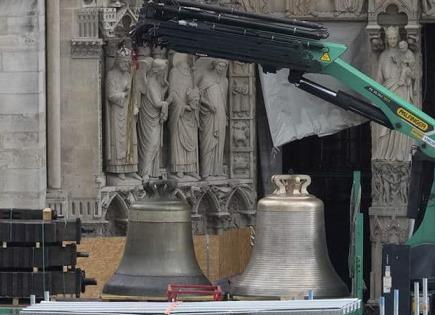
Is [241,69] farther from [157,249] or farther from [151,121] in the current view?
[157,249]

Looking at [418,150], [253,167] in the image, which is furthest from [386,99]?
[253,167]

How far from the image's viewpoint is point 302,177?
126 ft

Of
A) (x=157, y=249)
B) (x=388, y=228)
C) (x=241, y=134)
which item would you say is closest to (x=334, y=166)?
(x=241, y=134)

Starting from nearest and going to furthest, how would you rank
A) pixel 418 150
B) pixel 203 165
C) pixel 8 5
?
1. pixel 418 150
2. pixel 8 5
3. pixel 203 165

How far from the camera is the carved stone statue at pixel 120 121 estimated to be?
4362 centimetres

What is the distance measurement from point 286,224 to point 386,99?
240 centimetres

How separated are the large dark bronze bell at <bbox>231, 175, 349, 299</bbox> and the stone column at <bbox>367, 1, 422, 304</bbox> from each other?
23.9 ft

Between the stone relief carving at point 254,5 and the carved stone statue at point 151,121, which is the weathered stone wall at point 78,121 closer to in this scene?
the carved stone statue at point 151,121

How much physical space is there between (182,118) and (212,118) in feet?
2.52

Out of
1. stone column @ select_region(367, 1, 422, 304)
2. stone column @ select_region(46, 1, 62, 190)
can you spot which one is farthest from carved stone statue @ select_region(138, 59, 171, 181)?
stone column @ select_region(367, 1, 422, 304)

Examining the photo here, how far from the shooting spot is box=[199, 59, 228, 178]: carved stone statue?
150 feet

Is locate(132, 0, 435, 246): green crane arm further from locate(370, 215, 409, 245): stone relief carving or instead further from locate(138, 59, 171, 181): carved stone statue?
locate(370, 215, 409, 245): stone relief carving

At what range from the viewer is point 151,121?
44.4m

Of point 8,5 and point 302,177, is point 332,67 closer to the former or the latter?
point 302,177
